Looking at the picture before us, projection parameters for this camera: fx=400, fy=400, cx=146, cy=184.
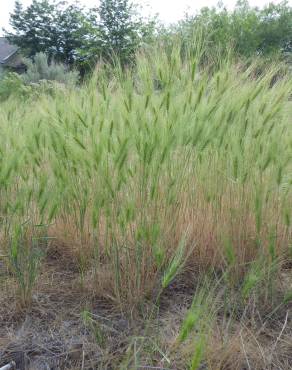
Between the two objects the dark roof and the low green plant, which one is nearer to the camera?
the low green plant

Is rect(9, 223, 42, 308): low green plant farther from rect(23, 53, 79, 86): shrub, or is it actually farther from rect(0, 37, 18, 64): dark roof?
rect(0, 37, 18, 64): dark roof

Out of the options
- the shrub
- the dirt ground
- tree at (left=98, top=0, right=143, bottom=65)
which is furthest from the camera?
tree at (left=98, top=0, right=143, bottom=65)

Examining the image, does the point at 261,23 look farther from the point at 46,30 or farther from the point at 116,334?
the point at 116,334

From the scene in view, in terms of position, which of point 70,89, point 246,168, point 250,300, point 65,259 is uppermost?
point 70,89

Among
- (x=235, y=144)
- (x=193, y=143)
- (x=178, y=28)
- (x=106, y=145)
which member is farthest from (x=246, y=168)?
(x=178, y=28)

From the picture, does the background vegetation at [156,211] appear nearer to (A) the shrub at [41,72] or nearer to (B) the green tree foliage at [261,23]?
(A) the shrub at [41,72]

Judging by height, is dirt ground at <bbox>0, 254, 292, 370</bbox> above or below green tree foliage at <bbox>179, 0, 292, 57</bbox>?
below

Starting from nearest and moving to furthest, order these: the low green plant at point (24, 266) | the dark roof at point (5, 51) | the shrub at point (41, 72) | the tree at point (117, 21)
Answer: the low green plant at point (24, 266), the shrub at point (41, 72), the tree at point (117, 21), the dark roof at point (5, 51)

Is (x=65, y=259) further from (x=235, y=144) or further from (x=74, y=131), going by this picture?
(x=235, y=144)

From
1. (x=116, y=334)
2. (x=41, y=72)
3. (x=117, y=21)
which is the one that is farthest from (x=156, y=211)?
(x=117, y=21)

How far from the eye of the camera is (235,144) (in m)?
1.29

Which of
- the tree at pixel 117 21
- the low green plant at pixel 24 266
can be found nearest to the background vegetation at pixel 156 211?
the low green plant at pixel 24 266

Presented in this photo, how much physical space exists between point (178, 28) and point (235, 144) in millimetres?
654

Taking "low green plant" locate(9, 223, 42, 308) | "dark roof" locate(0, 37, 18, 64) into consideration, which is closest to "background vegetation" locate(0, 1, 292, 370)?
"low green plant" locate(9, 223, 42, 308)
